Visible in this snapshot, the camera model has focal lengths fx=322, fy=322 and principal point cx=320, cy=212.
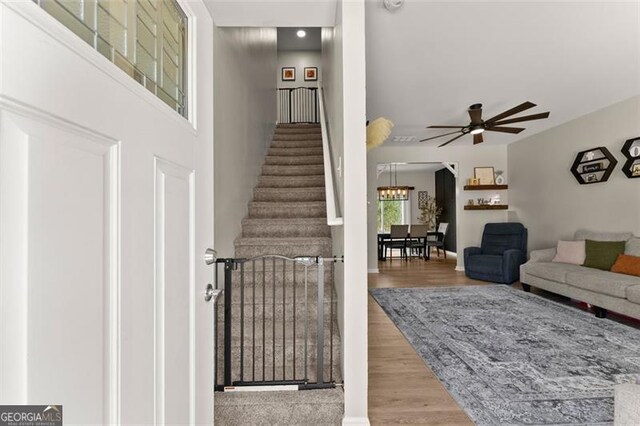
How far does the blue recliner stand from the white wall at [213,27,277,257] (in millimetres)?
4274

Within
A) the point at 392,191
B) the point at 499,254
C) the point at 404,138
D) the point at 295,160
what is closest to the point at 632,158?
the point at 499,254

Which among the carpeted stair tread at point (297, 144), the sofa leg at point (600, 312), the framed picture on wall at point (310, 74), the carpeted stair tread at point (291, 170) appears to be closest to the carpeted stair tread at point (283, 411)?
the carpeted stair tread at point (291, 170)

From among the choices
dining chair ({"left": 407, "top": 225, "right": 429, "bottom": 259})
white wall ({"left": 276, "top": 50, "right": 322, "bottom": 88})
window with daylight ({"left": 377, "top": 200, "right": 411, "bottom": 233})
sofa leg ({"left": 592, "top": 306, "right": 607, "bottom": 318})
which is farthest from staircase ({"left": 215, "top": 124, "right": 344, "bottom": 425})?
window with daylight ({"left": 377, "top": 200, "right": 411, "bottom": 233})

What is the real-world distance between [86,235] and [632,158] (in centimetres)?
567

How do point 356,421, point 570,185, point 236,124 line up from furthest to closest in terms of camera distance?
point 570,185 → point 236,124 → point 356,421

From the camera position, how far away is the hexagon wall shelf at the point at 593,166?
14.5 feet

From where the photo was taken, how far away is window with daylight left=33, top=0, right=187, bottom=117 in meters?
0.59

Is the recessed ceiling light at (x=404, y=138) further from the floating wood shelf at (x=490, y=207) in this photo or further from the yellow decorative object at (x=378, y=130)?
the yellow decorative object at (x=378, y=130)

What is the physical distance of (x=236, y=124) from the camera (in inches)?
114

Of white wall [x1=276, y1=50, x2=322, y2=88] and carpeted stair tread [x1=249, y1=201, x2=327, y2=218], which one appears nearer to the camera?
carpeted stair tread [x1=249, y1=201, x2=327, y2=218]

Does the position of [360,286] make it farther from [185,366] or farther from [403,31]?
[403,31]

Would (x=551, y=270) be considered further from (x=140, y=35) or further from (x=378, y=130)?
(x=140, y=35)

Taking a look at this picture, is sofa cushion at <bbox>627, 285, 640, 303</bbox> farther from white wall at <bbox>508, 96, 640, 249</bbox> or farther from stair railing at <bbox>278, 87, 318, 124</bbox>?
stair railing at <bbox>278, 87, 318, 124</bbox>

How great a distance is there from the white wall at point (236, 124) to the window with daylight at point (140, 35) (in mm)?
1293
